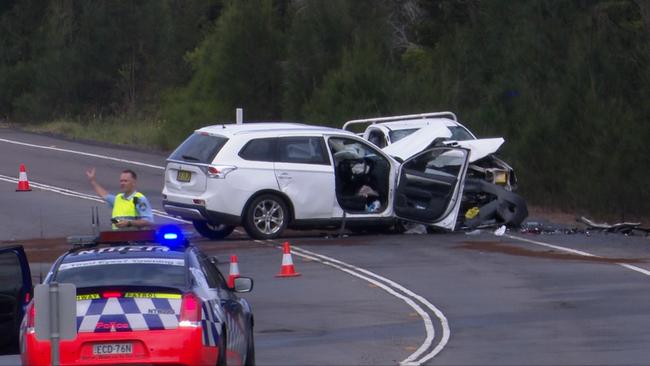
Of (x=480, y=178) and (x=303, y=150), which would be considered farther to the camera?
(x=480, y=178)

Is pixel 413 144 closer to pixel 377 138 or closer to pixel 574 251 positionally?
pixel 377 138

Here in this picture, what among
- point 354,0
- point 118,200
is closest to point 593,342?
point 118,200

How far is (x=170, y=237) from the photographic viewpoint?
10656 mm

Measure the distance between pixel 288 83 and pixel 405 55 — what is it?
6.38m

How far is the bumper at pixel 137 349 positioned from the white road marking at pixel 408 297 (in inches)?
126

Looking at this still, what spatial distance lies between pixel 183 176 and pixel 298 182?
1.82 m

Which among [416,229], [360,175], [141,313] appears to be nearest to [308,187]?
[360,175]

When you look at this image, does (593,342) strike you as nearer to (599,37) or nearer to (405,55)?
(599,37)

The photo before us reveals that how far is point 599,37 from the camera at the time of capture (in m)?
25.8

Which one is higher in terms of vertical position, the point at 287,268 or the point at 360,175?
the point at 360,175

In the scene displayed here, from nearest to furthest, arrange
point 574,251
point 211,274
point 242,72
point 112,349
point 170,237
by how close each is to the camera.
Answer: point 112,349 → point 211,274 → point 170,237 → point 574,251 → point 242,72

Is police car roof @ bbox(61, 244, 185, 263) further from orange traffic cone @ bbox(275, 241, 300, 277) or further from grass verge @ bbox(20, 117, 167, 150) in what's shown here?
grass verge @ bbox(20, 117, 167, 150)

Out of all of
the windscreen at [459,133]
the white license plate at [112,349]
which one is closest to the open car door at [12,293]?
the white license plate at [112,349]

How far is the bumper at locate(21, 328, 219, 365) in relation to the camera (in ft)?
29.5
